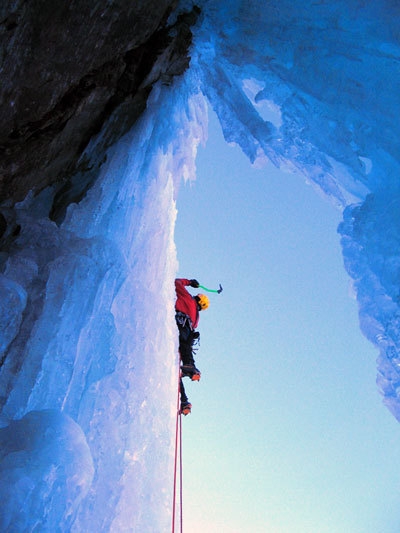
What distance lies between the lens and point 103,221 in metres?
4.18

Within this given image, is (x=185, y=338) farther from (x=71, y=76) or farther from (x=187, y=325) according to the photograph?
(x=71, y=76)

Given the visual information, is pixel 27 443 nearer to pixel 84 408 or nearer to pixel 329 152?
pixel 84 408

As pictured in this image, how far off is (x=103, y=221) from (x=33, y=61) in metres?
1.52

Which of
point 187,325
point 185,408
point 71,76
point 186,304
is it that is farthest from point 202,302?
point 71,76

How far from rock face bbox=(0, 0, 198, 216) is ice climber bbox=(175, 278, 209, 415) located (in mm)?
2082

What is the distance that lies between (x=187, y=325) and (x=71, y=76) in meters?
3.19

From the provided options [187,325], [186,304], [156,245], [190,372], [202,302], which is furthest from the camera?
[202,302]

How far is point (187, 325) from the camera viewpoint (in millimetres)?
5723

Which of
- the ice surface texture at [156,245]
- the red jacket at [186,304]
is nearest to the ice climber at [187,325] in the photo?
the red jacket at [186,304]

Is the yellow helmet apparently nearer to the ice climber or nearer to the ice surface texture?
the ice climber

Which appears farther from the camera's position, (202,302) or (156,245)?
(202,302)

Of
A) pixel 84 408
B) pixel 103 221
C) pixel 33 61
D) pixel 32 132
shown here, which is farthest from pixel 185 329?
pixel 33 61

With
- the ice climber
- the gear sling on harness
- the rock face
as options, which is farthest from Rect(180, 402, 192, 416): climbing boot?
the rock face

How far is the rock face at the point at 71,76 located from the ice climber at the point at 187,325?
2.08 meters
